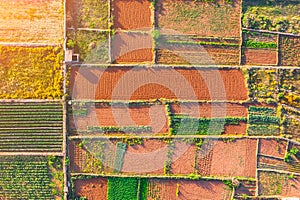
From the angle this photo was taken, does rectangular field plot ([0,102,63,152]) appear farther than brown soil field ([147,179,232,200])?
No

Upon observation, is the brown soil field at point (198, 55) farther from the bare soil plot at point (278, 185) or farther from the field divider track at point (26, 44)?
the bare soil plot at point (278, 185)

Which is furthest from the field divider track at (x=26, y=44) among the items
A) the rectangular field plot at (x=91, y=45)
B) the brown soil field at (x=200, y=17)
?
the brown soil field at (x=200, y=17)

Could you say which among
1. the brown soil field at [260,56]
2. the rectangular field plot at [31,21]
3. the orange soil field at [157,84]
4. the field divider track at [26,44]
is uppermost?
the rectangular field plot at [31,21]

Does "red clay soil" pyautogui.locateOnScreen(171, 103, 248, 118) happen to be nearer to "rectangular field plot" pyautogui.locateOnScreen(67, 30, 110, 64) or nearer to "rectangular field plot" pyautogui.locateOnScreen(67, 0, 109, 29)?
"rectangular field plot" pyautogui.locateOnScreen(67, 30, 110, 64)

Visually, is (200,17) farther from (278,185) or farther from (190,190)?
(278,185)

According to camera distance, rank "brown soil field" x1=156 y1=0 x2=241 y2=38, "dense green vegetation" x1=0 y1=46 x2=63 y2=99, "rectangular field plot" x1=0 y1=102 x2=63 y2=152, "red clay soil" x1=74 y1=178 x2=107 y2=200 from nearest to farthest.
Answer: "rectangular field plot" x1=0 y1=102 x2=63 y2=152 → "dense green vegetation" x1=0 y1=46 x2=63 y2=99 → "red clay soil" x1=74 y1=178 x2=107 y2=200 → "brown soil field" x1=156 y1=0 x2=241 y2=38

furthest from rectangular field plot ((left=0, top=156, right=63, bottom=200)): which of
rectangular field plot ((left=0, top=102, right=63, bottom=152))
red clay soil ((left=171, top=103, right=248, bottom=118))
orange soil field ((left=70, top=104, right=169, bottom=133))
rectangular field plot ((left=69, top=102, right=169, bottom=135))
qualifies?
red clay soil ((left=171, top=103, right=248, bottom=118))
